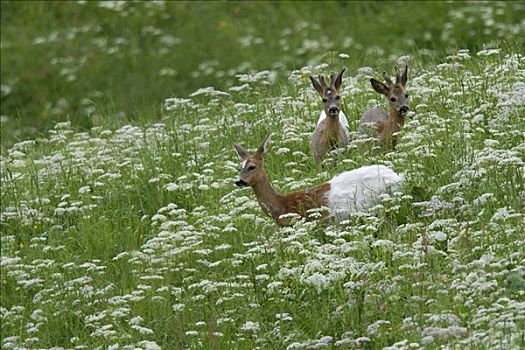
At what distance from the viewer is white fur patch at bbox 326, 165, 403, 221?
416 inches

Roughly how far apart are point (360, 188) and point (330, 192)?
25 cm

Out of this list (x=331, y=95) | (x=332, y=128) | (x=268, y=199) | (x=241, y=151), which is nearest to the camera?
(x=268, y=199)

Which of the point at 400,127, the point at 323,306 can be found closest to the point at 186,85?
the point at 400,127

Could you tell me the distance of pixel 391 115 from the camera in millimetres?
12508

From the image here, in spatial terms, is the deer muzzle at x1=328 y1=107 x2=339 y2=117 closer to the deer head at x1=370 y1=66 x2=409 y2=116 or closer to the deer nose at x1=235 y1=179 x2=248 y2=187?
the deer head at x1=370 y1=66 x2=409 y2=116

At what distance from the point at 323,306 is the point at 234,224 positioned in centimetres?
194

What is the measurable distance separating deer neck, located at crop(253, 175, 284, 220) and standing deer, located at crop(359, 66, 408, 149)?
4.71 feet

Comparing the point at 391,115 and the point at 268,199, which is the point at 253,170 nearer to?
the point at 268,199

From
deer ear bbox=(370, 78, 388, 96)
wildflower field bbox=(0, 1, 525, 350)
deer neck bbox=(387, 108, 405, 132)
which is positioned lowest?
wildflower field bbox=(0, 1, 525, 350)

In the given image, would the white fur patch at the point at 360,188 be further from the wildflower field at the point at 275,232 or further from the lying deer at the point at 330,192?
the wildflower field at the point at 275,232

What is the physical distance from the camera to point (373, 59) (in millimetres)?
16469

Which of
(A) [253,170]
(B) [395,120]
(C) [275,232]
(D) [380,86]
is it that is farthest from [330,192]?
(D) [380,86]

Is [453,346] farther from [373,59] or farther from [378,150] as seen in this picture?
[373,59]

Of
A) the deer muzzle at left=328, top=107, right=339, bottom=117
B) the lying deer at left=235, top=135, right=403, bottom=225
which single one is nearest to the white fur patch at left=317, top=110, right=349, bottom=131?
the deer muzzle at left=328, top=107, right=339, bottom=117
